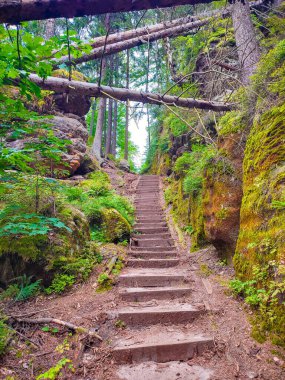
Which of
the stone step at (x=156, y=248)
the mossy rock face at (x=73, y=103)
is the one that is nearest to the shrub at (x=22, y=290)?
the stone step at (x=156, y=248)

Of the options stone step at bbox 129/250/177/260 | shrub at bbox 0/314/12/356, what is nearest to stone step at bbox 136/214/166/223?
stone step at bbox 129/250/177/260

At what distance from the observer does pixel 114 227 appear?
7.24 m

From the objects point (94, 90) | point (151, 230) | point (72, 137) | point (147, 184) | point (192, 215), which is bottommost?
point (151, 230)

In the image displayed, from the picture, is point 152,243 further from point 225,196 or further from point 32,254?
point 32,254

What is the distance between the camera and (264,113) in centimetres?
462

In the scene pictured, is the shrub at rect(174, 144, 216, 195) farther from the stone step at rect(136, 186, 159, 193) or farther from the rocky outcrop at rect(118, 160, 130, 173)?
the rocky outcrop at rect(118, 160, 130, 173)

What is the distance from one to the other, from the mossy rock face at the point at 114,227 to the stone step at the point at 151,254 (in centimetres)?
78

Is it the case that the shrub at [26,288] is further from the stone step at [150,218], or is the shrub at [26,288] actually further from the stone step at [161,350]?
the stone step at [150,218]

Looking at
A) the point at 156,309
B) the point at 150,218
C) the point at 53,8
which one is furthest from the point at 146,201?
the point at 53,8

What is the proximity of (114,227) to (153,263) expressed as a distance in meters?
1.83

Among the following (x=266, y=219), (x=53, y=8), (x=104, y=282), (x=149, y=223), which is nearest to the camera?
(x=53, y=8)

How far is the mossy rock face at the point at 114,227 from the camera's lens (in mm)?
7078

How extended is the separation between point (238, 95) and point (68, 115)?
9478 millimetres

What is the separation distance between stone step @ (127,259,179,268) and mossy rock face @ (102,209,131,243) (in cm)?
126
